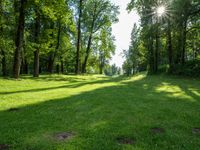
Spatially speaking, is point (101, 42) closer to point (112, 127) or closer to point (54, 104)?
point (54, 104)

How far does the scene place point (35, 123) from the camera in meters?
8.80

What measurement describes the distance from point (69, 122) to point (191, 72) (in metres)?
25.5

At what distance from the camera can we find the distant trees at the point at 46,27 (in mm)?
24281

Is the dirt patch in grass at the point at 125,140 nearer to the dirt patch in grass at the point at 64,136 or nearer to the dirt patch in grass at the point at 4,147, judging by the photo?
the dirt patch in grass at the point at 64,136

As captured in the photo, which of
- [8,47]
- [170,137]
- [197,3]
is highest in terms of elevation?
[197,3]

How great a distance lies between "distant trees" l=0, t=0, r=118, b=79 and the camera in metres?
24.3

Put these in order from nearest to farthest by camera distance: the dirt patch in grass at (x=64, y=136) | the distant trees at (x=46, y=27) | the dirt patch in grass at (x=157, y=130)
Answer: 1. the dirt patch in grass at (x=64, y=136)
2. the dirt patch in grass at (x=157, y=130)
3. the distant trees at (x=46, y=27)

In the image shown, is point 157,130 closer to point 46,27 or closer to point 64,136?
point 64,136

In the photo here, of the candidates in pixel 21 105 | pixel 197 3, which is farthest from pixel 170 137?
pixel 197 3

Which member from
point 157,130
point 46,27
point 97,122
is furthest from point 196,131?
point 46,27

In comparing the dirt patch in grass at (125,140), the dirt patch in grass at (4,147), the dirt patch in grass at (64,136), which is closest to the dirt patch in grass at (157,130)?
the dirt patch in grass at (125,140)

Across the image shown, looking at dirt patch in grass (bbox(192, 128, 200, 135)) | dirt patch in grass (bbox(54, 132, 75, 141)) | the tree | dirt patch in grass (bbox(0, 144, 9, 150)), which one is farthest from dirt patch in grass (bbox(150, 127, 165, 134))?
the tree

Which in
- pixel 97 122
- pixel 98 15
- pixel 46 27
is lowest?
pixel 97 122

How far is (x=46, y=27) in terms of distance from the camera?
120ft
